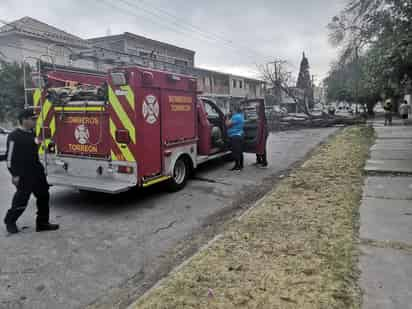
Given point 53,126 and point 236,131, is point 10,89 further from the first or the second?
point 236,131

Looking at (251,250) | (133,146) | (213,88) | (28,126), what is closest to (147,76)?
(133,146)

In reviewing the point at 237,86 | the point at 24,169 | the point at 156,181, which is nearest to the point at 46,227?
the point at 24,169

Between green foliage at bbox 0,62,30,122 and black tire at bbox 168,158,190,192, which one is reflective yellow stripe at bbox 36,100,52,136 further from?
green foliage at bbox 0,62,30,122

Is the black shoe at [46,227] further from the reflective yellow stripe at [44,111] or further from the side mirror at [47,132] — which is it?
the reflective yellow stripe at [44,111]

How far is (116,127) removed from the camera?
5.39 m

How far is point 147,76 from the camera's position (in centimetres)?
541

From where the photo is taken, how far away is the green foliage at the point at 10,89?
19.1 meters

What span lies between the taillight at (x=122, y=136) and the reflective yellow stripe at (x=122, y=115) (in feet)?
0.22

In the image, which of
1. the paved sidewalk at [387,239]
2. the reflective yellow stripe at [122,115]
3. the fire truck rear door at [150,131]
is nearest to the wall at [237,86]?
the paved sidewalk at [387,239]

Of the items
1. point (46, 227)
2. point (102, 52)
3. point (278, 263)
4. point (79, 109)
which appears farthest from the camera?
point (102, 52)

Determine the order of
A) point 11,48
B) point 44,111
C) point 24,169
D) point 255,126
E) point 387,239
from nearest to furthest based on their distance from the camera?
point 387,239
point 24,169
point 44,111
point 255,126
point 11,48

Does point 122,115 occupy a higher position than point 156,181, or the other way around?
point 122,115

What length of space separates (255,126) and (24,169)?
6.41 metres

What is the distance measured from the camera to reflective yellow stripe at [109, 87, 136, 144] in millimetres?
5305
